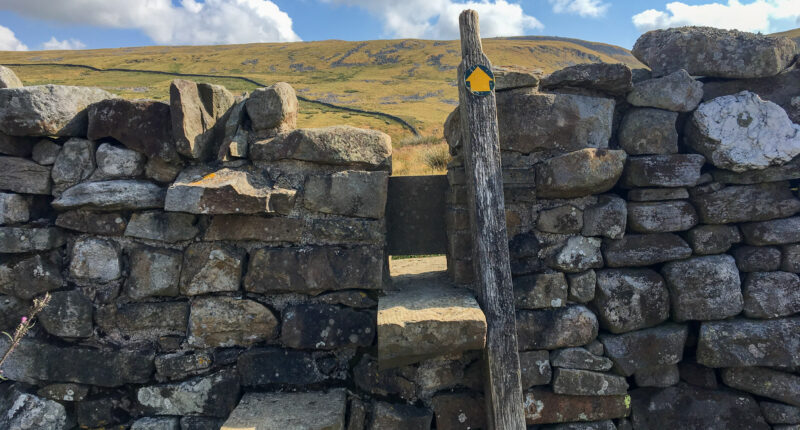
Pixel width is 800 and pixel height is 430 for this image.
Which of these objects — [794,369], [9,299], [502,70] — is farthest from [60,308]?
[794,369]

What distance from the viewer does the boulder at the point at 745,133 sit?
2771 mm

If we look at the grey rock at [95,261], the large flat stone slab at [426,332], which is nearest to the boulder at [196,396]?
the grey rock at [95,261]

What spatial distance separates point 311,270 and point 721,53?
3.21 m

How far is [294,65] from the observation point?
69.6 m

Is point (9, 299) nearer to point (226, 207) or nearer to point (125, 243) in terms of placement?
point (125, 243)

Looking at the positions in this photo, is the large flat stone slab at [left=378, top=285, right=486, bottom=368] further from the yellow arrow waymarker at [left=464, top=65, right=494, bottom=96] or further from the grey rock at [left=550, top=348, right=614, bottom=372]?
the yellow arrow waymarker at [left=464, top=65, right=494, bottom=96]

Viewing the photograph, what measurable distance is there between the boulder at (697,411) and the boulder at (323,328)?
1.93 meters

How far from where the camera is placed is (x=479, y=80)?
8.91ft

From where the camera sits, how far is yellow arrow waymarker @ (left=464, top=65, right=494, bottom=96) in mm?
2699

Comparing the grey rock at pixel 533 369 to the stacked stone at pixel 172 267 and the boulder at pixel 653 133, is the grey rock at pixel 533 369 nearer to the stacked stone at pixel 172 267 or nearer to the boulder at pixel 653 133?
the stacked stone at pixel 172 267

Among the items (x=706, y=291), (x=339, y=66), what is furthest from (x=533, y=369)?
(x=339, y=66)

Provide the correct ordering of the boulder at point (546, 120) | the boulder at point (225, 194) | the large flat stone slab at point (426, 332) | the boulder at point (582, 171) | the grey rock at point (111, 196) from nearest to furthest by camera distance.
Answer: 1. the large flat stone slab at point (426, 332)
2. the boulder at point (225, 194)
3. the grey rock at point (111, 196)
4. the boulder at point (582, 171)
5. the boulder at point (546, 120)

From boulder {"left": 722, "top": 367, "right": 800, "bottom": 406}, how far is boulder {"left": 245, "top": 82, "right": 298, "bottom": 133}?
3.48 metres

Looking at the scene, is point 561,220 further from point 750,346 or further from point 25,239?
point 25,239
